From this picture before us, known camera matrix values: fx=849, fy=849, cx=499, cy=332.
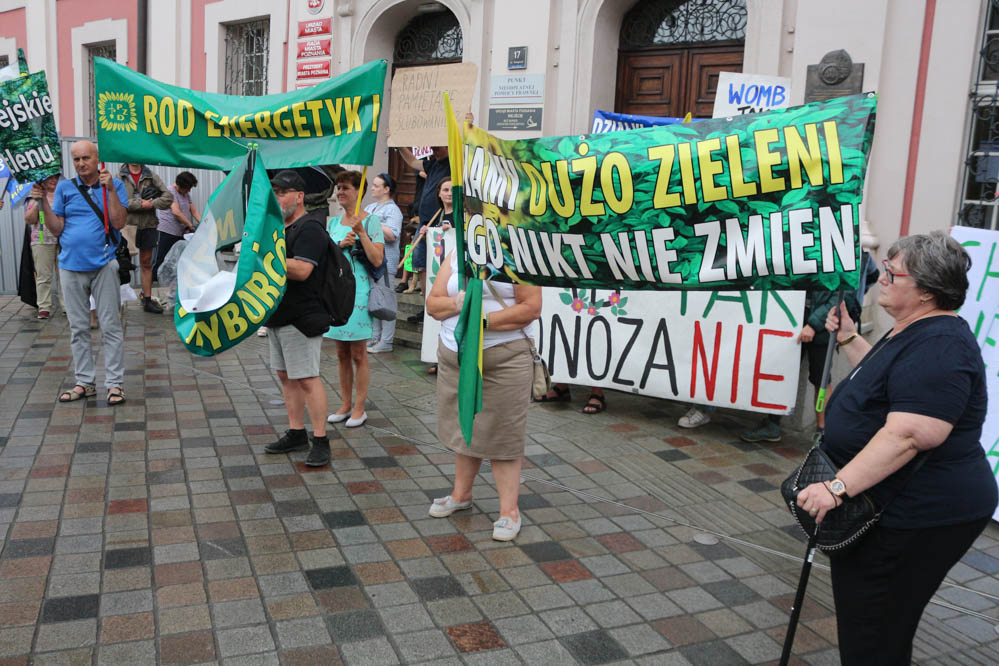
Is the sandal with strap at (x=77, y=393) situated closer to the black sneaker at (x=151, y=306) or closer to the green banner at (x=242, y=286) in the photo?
the green banner at (x=242, y=286)

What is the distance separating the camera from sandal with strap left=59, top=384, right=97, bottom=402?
6.41 m

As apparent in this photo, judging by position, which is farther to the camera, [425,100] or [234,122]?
[425,100]

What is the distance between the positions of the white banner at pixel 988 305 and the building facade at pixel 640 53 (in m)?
1.73

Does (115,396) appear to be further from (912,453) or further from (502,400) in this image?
(912,453)

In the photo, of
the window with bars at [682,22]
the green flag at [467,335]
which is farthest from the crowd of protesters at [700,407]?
the window with bars at [682,22]

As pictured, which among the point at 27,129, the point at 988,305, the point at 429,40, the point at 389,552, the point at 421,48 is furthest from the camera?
the point at 421,48

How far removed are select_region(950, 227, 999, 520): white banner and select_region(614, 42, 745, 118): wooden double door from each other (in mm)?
3997

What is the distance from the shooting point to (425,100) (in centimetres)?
830

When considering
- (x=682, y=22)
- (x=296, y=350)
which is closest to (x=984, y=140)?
(x=682, y=22)

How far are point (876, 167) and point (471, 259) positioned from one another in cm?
438

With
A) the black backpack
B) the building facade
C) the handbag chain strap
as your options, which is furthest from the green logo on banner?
the handbag chain strap

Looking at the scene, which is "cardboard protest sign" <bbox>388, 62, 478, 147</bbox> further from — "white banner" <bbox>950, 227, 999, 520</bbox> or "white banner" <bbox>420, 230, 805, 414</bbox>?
"white banner" <bbox>950, 227, 999, 520</bbox>

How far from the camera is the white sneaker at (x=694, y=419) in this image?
640cm

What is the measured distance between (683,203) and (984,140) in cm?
445
